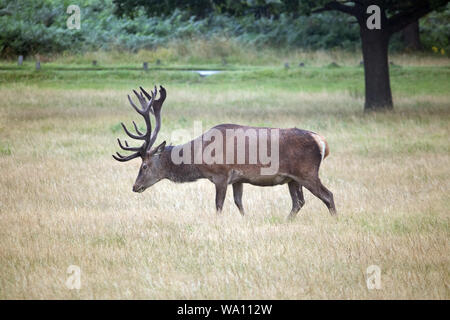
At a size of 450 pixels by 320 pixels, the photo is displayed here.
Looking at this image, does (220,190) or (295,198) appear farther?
(295,198)

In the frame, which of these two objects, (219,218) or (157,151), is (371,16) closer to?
(157,151)

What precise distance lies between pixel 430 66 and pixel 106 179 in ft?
78.1

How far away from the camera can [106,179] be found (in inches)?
493

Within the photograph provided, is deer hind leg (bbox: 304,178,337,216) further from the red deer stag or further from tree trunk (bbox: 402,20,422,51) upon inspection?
tree trunk (bbox: 402,20,422,51)

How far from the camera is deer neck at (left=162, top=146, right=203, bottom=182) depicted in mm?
9641

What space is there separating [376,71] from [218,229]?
1380cm

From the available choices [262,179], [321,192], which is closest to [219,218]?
[262,179]

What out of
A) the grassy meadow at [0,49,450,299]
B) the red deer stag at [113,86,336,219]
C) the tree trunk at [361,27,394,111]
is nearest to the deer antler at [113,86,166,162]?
the red deer stag at [113,86,336,219]

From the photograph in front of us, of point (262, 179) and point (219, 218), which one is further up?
point (262, 179)

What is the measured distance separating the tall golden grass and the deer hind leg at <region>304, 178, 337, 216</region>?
0.15 meters

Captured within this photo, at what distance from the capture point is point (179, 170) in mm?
9688

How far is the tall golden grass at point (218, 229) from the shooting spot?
698 centimetres

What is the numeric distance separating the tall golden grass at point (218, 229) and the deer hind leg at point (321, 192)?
0.49ft

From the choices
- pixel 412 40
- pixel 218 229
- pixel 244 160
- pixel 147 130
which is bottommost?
pixel 218 229
